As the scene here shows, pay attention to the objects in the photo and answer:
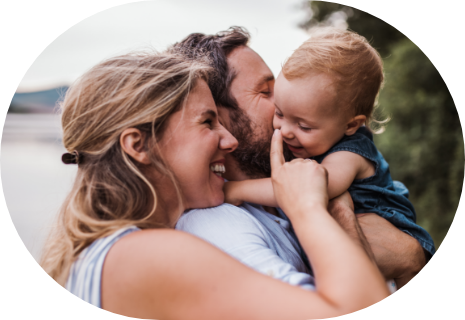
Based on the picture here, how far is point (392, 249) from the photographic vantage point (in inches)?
61.7

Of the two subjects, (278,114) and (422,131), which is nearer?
(278,114)

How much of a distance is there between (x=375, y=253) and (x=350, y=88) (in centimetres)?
71

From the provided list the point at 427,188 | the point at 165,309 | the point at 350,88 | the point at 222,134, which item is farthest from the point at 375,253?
the point at 427,188

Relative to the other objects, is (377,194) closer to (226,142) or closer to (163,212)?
(226,142)

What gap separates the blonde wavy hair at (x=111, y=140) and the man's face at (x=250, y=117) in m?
0.54

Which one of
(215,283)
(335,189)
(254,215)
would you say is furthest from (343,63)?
(215,283)

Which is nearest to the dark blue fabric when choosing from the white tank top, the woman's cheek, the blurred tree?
the woman's cheek

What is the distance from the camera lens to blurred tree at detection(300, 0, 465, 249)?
3529 mm

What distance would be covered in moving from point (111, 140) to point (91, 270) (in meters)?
0.42

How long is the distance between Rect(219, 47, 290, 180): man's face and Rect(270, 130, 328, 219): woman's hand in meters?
0.34

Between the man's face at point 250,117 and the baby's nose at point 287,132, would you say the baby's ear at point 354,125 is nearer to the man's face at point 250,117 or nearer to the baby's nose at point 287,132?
the baby's nose at point 287,132

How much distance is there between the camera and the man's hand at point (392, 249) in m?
1.56

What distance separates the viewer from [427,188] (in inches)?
158

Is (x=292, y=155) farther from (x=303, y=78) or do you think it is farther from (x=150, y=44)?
(x=150, y=44)
